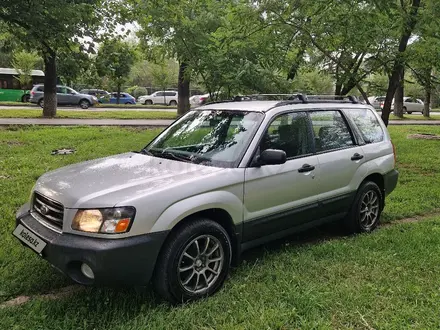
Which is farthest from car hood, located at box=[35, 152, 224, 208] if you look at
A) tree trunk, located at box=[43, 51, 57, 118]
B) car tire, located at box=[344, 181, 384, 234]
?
tree trunk, located at box=[43, 51, 57, 118]

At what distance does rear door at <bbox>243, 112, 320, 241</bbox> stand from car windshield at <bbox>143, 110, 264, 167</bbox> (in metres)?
0.19

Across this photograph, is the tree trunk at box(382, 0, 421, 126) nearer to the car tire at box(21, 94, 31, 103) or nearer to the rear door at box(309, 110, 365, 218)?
the rear door at box(309, 110, 365, 218)

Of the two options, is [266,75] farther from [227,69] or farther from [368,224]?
[368,224]

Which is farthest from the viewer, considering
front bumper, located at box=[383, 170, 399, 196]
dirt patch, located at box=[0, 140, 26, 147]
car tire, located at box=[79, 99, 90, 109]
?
car tire, located at box=[79, 99, 90, 109]

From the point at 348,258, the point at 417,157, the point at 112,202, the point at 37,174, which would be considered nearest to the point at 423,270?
the point at 348,258

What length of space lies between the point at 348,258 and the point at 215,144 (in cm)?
175

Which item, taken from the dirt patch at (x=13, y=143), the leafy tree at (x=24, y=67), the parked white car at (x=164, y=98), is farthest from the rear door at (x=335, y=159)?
the parked white car at (x=164, y=98)

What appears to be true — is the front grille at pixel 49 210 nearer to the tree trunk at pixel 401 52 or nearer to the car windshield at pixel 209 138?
the car windshield at pixel 209 138

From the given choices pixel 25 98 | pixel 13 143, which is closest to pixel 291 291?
pixel 13 143

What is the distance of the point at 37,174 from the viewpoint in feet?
24.0

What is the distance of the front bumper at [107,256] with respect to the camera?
2857 millimetres

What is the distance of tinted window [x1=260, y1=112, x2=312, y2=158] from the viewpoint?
4039 mm

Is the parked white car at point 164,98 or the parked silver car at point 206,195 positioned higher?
the parked white car at point 164,98

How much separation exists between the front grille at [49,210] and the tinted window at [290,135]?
6.11 ft
